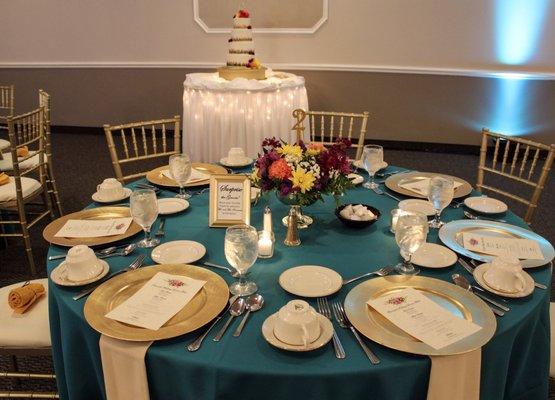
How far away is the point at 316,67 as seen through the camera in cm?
501

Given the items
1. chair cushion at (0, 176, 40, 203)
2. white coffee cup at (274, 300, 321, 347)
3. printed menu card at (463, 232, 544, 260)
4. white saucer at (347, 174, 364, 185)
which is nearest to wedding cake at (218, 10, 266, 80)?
chair cushion at (0, 176, 40, 203)

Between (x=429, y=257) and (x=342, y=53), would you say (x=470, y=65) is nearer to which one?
(x=342, y=53)

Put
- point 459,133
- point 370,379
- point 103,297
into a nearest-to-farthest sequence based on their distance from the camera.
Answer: point 370,379 → point 103,297 → point 459,133

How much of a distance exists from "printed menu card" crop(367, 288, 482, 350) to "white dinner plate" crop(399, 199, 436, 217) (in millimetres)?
542

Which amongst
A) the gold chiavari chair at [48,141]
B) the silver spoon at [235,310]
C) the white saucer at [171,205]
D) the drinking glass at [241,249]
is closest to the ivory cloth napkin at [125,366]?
the silver spoon at [235,310]

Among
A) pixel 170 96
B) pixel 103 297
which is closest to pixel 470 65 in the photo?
pixel 170 96

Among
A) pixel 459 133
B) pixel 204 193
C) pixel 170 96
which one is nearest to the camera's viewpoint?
pixel 204 193

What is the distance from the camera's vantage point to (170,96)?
5.52 metres

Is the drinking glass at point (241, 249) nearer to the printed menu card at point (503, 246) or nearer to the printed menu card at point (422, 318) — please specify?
the printed menu card at point (422, 318)

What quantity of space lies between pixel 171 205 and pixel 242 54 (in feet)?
7.51

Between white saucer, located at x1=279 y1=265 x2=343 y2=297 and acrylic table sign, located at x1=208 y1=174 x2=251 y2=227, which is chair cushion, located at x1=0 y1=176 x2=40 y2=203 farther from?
white saucer, located at x1=279 y1=265 x2=343 y2=297

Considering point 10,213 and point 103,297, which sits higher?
point 103,297

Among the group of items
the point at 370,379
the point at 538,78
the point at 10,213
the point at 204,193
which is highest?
the point at 538,78

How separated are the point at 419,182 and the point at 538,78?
11.1 ft
